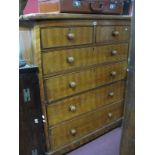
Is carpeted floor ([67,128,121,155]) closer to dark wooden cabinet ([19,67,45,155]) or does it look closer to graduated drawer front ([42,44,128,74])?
dark wooden cabinet ([19,67,45,155])

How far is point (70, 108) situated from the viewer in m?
1.64

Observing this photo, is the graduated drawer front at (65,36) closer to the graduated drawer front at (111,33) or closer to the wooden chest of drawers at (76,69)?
the wooden chest of drawers at (76,69)

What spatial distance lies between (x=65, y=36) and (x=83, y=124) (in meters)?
0.79

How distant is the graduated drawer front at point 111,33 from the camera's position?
1.69 m

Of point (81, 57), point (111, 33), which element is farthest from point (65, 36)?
point (111, 33)

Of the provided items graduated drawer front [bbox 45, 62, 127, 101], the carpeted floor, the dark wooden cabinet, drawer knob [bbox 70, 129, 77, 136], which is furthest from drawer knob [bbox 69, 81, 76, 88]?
the carpeted floor

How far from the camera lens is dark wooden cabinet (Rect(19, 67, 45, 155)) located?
1.34 m

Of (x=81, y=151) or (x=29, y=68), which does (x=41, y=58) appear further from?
(x=81, y=151)

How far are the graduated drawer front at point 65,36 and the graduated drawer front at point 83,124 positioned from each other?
2.08ft

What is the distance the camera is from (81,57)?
5.27ft

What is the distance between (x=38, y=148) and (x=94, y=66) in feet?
2.56

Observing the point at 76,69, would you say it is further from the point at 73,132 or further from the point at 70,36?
the point at 73,132
